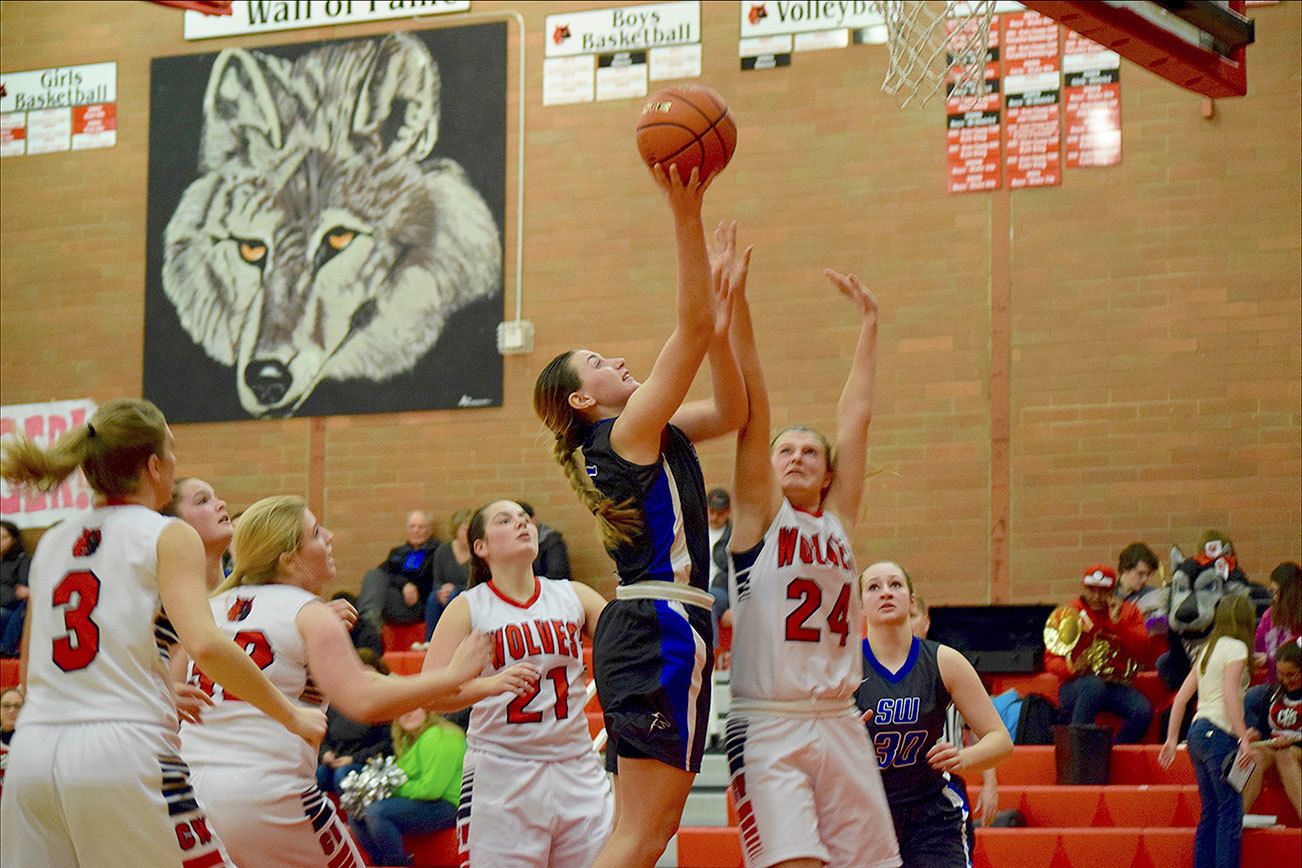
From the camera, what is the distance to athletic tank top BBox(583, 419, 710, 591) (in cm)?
444

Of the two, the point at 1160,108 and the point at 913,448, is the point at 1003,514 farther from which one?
the point at 1160,108

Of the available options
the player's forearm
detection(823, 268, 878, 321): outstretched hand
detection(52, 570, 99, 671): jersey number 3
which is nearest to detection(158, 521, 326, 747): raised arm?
detection(52, 570, 99, 671): jersey number 3

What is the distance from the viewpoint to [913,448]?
42.9 ft

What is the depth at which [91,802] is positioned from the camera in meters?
3.76

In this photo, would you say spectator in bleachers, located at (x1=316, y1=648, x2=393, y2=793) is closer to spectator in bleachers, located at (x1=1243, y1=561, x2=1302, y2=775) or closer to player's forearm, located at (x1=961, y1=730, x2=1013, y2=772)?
player's forearm, located at (x1=961, y1=730, x2=1013, y2=772)

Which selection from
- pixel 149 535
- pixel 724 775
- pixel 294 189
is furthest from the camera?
pixel 294 189

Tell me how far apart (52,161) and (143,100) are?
3.74 feet

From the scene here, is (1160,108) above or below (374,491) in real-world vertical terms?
above

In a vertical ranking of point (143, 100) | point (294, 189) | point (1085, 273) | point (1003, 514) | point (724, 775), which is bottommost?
point (724, 775)

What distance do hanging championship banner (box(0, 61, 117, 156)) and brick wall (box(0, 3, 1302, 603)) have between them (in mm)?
1510

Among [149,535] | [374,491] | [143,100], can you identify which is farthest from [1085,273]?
[149,535]

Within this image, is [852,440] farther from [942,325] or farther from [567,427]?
[942,325]

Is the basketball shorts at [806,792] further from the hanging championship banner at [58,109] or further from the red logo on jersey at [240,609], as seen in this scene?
the hanging championship banner at [58,109]

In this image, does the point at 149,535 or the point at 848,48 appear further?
the point at 848,48
